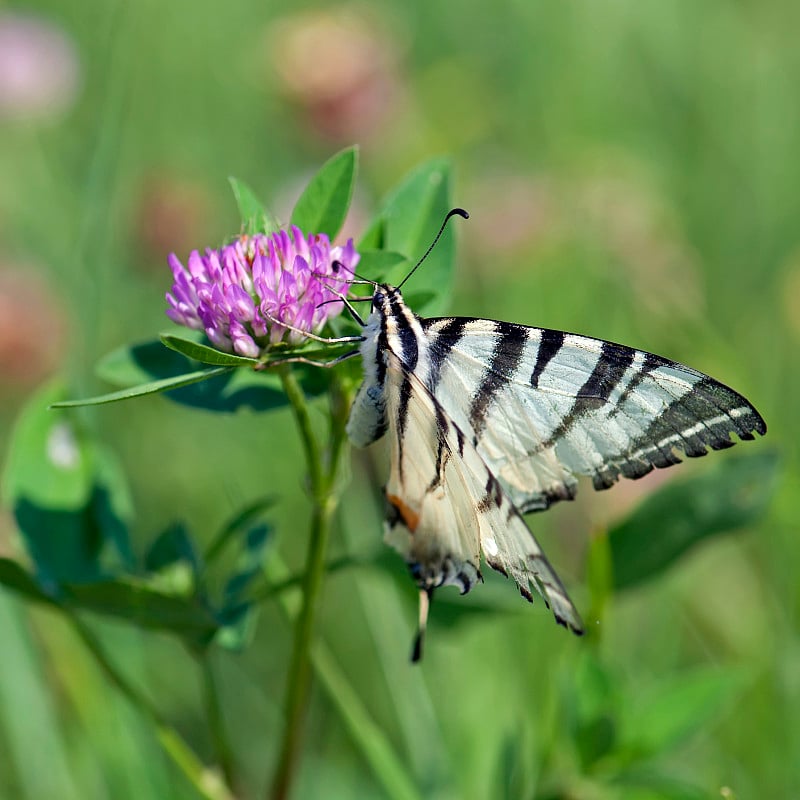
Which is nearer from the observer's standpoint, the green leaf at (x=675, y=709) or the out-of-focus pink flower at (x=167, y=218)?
the green leaf at (x=675, y=709)

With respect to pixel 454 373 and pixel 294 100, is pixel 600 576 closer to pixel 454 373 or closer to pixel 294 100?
pixel 454 373

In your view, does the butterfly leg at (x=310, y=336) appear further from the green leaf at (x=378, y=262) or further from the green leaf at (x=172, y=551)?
the green leaf at (x=172, y=551)

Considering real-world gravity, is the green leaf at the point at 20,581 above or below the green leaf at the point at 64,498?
below

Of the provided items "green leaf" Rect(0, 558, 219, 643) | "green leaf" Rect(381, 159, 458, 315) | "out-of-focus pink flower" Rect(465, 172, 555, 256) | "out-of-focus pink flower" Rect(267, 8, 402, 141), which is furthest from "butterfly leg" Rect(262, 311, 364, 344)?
"out-of-focus pink flower" Rect(267, 8, 402, 141)

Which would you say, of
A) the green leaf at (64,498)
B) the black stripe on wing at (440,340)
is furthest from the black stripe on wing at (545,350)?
the green leaf at (64,498)

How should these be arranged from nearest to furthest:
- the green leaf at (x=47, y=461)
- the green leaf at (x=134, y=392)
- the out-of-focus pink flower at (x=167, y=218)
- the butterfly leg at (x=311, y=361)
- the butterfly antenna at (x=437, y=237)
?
1. the green leaf at (x=134, y=392)
2. the butterfly leg at (x=311, y=361)
3. the butterfly antenna at (x=437, y=237)
4. the green leaf at (x=47, y=461)
5. the out-of-focus pink flower at (x=167, y=218)

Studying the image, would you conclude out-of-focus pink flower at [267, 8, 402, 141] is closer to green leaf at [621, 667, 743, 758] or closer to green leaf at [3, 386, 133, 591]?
green leaf at [3, 386, 133, 591]

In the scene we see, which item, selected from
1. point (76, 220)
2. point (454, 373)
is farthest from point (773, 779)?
point (76, 220)
